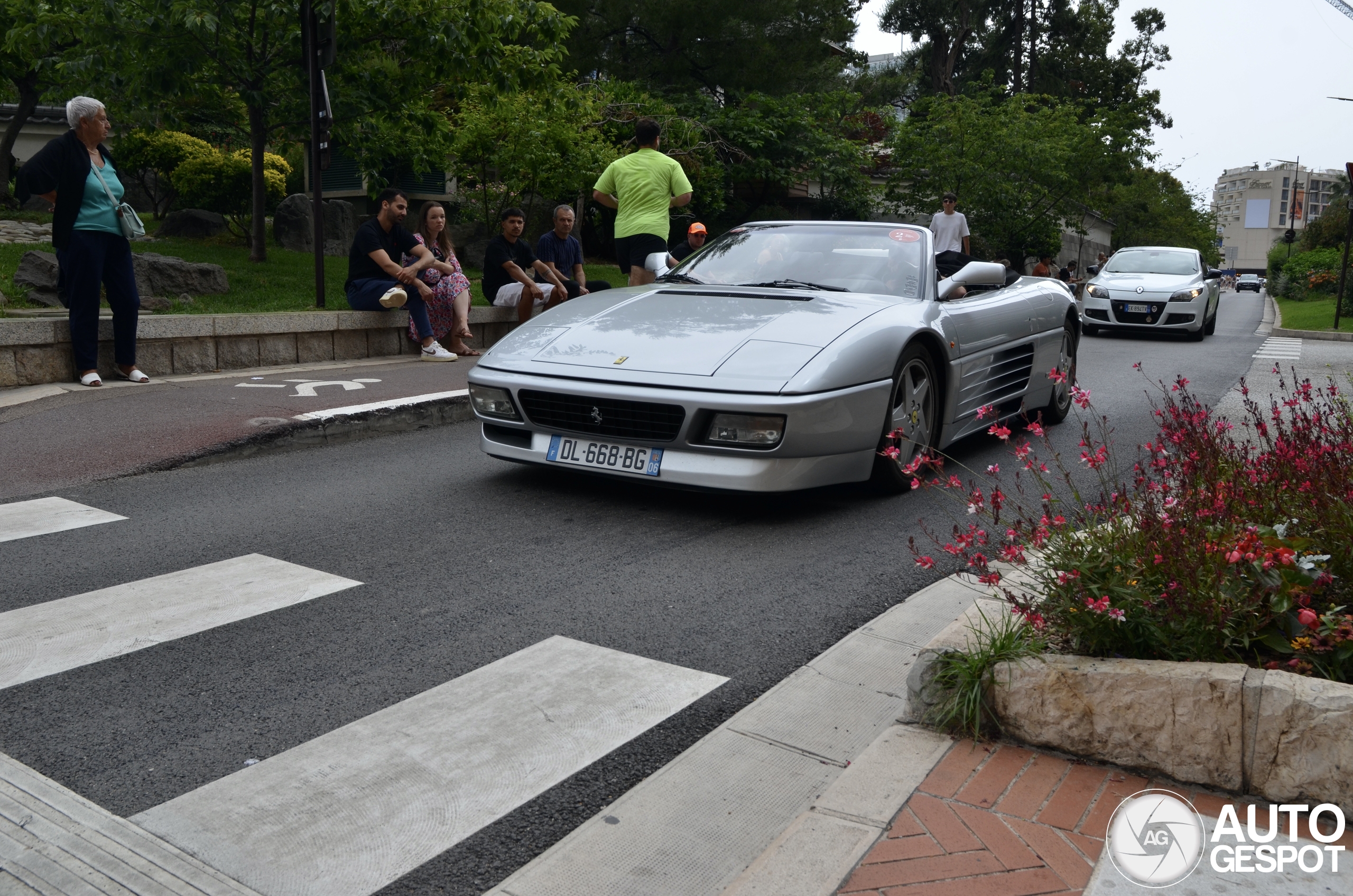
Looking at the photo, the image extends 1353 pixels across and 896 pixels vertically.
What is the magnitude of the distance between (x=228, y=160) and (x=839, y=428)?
15.7m

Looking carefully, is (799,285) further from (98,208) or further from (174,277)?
(174,277)

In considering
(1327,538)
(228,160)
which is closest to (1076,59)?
(228,160)

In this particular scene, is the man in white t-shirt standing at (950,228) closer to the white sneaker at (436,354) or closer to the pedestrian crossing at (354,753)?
the white sneaker at (436,354)

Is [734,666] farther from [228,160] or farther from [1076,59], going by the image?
[1076,59]

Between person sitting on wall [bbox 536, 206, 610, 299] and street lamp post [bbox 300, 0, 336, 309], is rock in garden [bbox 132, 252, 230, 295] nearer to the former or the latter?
street lamp post [bbox 300, 0, 336, 309]

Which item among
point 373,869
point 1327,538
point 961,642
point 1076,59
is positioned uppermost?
point 1076,59

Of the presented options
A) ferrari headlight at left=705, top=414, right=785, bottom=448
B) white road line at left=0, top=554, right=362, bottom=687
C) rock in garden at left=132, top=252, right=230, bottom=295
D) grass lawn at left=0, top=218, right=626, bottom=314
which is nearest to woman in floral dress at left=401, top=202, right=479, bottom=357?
grass lawn at left=0, top=218, right=626, bottom=314

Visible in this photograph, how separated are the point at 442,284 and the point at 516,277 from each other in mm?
1026

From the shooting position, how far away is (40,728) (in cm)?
281

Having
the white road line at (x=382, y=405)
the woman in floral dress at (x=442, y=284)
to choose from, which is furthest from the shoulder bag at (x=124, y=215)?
the woman in floral dress at (x=442, y=284)

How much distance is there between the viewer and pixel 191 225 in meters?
18.1

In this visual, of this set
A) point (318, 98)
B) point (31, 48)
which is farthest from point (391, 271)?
point (31, 48)

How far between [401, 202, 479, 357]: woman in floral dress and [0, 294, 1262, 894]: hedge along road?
4060mm

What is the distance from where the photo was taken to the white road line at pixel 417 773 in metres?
2.29
